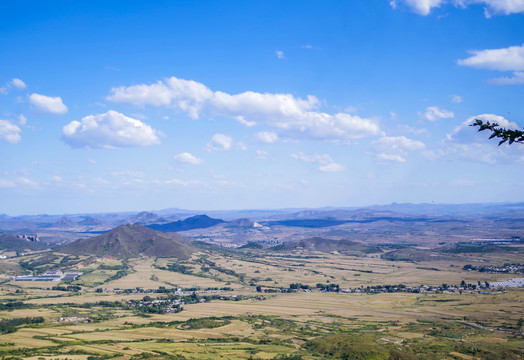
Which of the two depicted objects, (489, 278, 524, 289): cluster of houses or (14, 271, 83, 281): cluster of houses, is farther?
(14, 271, 83, 281): cluster of houses

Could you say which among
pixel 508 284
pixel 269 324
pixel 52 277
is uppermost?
pixel 269 324

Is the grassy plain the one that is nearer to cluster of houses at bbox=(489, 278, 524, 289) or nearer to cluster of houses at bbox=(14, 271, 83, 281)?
cluster of houses at bbox=(489, 278, 524, 289)

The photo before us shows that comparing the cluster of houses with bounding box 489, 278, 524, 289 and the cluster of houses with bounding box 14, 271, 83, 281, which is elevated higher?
the cluster of houses with bounding box 14, 271, 83, 281

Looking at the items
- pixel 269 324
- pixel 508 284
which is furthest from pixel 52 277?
pixel 508 284

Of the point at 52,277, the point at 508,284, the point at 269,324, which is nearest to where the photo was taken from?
the point at 269,324

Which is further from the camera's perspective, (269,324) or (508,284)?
(508,284)

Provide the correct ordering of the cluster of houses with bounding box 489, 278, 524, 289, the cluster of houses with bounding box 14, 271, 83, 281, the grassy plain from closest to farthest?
1. the grassy plain
2. the cluster of houses with bounding box 489, 278, 524, 289
3. the cluster of houses with bounding box 14, 271, 83, 281

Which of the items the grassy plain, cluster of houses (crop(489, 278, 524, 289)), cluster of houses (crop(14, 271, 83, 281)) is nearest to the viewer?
the grassy plain

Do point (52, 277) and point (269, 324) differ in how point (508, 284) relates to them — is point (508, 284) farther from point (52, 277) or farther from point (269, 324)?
point (52, 277)

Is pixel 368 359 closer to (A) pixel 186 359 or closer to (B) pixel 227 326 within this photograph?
(A) pixel 186 359

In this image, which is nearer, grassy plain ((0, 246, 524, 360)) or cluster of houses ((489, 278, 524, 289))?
grassy plain ((0, 246, 524, 360))

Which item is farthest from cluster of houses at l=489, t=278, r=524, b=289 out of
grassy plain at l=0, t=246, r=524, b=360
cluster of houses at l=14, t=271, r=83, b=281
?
cluster of houses at l=14, t=271, r=83, b=281
